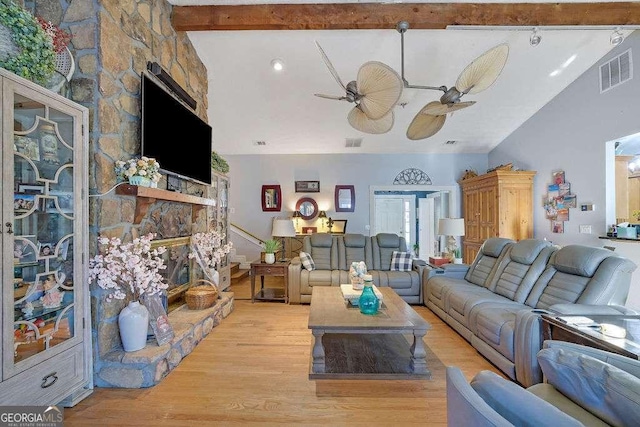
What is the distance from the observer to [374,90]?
250cm

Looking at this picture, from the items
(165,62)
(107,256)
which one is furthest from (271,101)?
(107,256)

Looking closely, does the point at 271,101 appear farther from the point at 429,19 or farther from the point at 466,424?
the point at 466,424

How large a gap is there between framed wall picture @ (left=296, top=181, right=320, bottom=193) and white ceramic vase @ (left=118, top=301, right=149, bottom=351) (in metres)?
4.82

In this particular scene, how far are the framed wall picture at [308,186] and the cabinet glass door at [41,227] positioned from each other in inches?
196

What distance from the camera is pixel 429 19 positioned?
3.22 meters

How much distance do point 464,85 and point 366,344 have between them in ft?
8.64

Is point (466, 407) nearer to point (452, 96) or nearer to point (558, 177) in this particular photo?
point (452, 96)

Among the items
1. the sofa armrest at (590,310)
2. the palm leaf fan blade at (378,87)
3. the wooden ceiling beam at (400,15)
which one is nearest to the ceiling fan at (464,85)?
the palm leaf fan blade at (378,87)

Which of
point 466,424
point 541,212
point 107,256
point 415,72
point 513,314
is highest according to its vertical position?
point 415,72

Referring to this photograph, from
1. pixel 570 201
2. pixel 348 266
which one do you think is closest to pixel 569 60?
pixel 570 201

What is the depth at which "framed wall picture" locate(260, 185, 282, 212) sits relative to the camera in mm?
6957

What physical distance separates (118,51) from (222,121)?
3100mm

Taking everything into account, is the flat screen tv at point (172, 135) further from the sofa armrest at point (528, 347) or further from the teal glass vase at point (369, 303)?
the sofa armrest at point (528, 347)

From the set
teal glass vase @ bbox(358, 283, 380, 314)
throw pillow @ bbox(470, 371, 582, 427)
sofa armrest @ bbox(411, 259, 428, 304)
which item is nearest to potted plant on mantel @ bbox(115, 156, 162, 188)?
teal glass vase @ bbox(358, 283, 380, 314)
